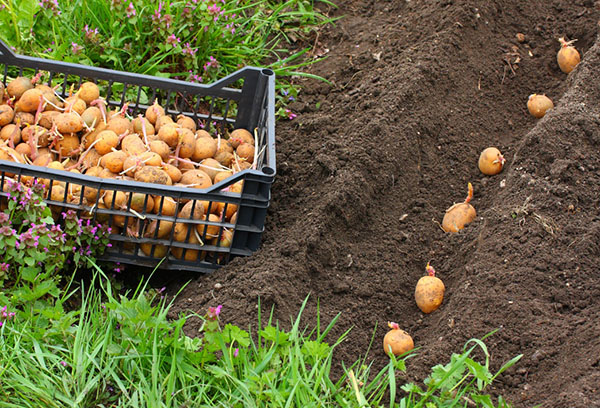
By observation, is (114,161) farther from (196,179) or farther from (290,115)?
(290,115)

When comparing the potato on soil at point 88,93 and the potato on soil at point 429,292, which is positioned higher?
the potato on soil at point 88,93

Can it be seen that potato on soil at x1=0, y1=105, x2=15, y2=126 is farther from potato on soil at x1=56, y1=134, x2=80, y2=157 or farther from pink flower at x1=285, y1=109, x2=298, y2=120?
pink flower at x1=285, y1=109, x2=298, y2=120

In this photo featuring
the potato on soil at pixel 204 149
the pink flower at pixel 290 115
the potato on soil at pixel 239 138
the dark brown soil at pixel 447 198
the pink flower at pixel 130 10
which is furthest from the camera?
the pink flower at pixel 290 115

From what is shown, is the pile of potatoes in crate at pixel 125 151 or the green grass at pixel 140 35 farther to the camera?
the green grass at pixel 140 35

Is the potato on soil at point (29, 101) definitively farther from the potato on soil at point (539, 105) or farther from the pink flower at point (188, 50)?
the potato on soil at point (539, 105)

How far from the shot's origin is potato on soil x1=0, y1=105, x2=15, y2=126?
125 inches

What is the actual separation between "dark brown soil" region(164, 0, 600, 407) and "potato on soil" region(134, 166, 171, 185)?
442 mm

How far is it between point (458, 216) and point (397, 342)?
2.55ft

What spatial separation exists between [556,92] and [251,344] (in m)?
2.32

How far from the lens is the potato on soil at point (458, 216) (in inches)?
124

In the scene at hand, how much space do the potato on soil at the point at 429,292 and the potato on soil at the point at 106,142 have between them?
55.0 inches

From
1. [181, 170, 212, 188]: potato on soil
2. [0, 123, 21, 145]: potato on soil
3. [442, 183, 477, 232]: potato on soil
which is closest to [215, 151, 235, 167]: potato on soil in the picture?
[181, 170, 212, 188]: potato on soil

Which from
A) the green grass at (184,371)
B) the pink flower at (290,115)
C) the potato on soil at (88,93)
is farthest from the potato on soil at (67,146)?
the pink flower at (290,115)

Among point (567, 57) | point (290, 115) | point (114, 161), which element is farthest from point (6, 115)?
point (567, 57)
